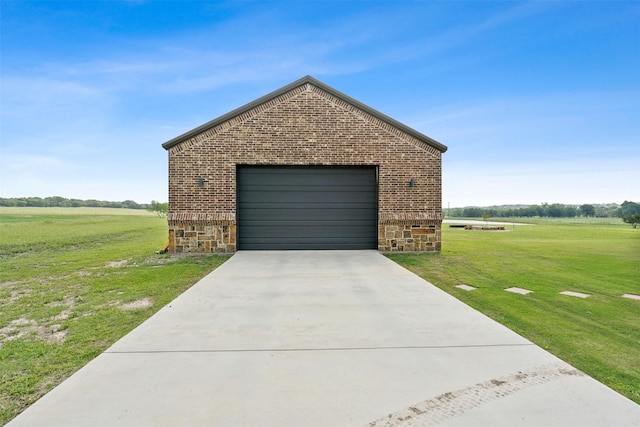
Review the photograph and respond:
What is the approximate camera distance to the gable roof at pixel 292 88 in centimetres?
962

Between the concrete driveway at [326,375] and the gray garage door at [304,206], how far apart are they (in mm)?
5673

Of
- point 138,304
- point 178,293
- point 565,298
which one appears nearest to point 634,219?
point 565,298

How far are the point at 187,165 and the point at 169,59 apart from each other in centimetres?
1062

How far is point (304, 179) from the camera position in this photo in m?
10.1

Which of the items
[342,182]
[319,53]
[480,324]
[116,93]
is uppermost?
[319,53]

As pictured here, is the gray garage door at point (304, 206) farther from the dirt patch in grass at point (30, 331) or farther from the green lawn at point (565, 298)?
the dirt patch in grass at point (30, 331)

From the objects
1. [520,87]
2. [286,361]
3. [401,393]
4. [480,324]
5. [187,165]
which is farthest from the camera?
[520,87]

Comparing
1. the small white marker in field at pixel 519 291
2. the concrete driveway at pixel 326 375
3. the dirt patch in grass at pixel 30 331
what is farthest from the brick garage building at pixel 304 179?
the dirt patch in grass at pixel 30 331

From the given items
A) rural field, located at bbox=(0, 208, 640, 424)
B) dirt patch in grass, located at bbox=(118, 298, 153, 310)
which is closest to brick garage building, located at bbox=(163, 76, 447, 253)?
rural field, located at bbox=(0, 208, 640, 424)

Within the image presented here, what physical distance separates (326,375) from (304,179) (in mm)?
7996

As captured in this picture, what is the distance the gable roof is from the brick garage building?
0.11 feet

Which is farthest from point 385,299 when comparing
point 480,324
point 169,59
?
point 169,59

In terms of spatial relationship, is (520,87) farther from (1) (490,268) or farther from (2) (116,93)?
(2) (116,93)

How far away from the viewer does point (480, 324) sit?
3.79 metres
